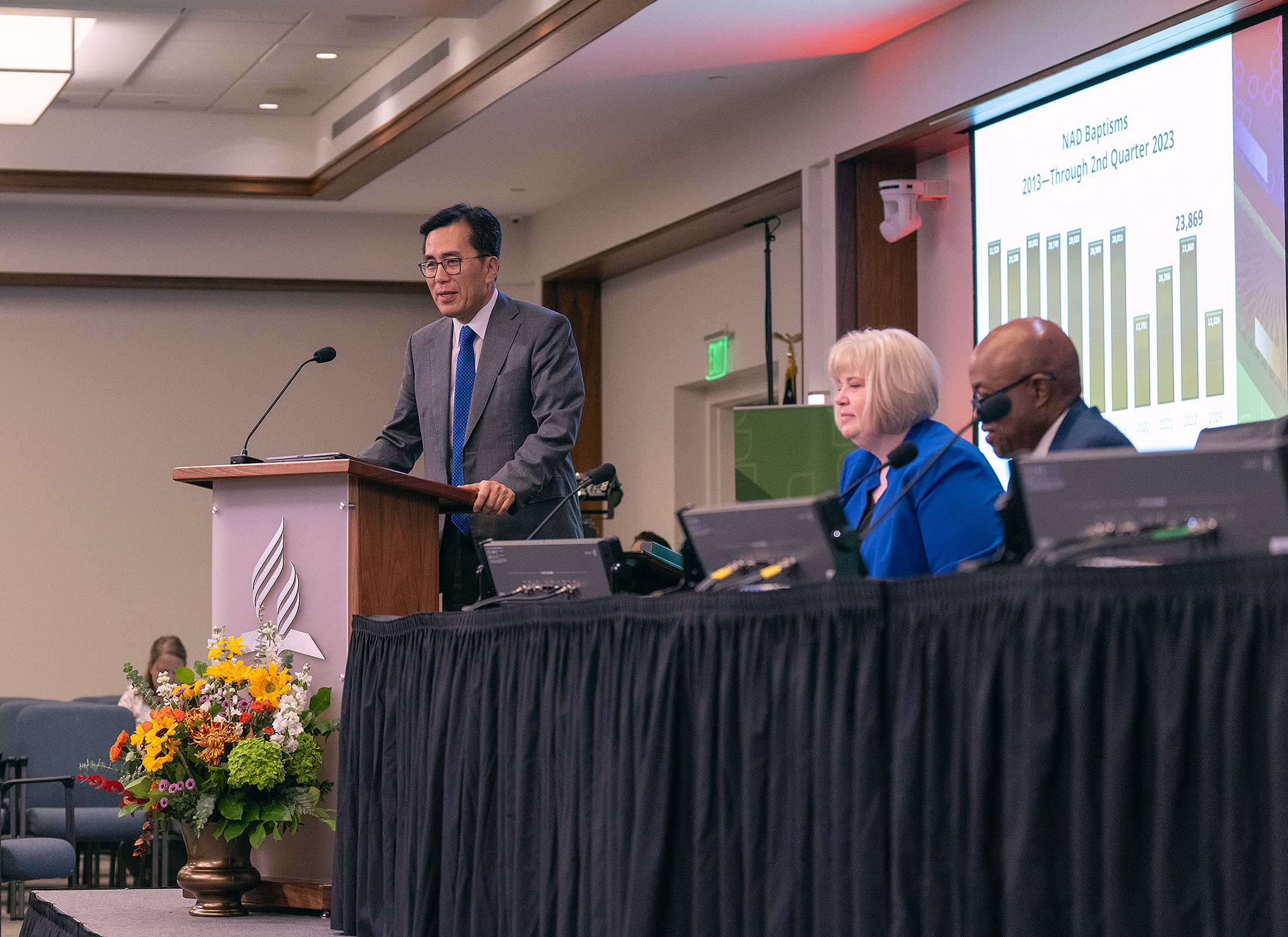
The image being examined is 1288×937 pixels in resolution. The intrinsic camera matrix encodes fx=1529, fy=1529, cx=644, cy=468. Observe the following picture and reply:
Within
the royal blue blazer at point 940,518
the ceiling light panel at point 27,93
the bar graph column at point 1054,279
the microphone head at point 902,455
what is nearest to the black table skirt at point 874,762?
the microphone head at point 902,455

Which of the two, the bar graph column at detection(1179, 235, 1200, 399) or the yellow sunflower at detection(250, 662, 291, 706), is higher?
the bar graph column at detection(1179, 235, 1200, 399)

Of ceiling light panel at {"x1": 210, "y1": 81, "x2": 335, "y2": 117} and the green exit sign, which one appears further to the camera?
ceiling light panel at {"x1": 210, "y1": 81, "x2": 335, "y2": 117}

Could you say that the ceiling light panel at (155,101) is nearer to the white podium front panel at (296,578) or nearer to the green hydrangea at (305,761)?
the white podium front panel at (296,578)

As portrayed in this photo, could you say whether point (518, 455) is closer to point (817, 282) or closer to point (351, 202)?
point (817, 282)

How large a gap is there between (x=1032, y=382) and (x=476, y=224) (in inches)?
55.2

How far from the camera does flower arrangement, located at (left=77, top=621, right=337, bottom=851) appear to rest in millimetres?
3043

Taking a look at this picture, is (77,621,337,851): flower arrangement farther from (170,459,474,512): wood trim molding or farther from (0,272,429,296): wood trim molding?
(0,272,429,296): wood trim molding

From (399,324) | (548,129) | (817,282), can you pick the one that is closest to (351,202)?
(399,324)

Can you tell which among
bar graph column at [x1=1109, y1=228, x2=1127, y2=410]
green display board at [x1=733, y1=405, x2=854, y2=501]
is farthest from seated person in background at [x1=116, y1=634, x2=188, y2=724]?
bar graph column at [x1=1109, y1=228, x2=1127, y2=410]

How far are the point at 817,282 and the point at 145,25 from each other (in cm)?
335

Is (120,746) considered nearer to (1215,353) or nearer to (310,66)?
(1215,353)

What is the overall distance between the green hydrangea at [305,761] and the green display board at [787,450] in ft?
11.2

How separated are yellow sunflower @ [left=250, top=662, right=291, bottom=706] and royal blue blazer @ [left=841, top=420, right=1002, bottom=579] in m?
1.23

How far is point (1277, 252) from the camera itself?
15.3ft
